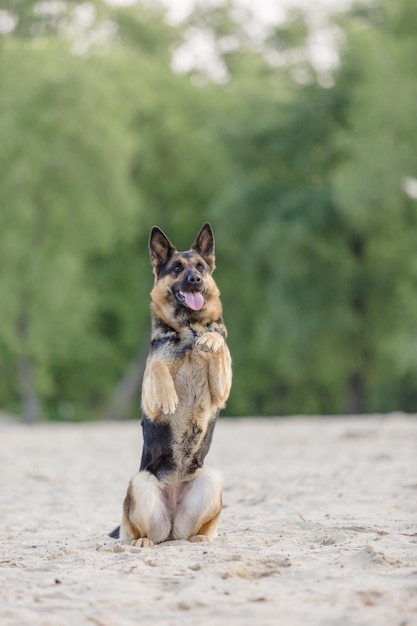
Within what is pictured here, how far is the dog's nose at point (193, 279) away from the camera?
28.5 ft

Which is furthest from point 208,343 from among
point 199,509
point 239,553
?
point 239,553

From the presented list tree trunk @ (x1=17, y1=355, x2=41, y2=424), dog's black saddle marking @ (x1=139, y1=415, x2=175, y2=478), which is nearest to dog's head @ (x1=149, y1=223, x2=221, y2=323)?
dog's black saddle marking @ (x1=139, y1=415, x2=175, y2=478)

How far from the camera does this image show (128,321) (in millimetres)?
45125

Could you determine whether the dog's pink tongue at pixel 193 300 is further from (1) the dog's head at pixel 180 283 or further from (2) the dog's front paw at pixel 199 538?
(2) the dog's front paw at pixel 199 538

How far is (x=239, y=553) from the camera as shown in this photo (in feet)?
25.2

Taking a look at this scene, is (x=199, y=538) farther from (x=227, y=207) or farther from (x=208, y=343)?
(x=227, y=207)

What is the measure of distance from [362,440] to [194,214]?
2668 cm

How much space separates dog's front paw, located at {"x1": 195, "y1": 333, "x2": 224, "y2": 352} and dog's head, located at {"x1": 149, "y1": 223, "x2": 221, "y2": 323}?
0.26 m

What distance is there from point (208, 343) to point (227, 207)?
32.5m

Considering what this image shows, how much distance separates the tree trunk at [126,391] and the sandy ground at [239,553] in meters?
27.3

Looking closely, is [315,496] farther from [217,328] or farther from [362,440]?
[362,440]

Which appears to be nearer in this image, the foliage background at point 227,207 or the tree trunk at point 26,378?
the foliage background at point 227,207

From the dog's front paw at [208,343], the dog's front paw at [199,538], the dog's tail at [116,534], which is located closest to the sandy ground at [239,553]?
the dog's front paw at [199,538]

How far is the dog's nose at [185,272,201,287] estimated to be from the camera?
8672mm
